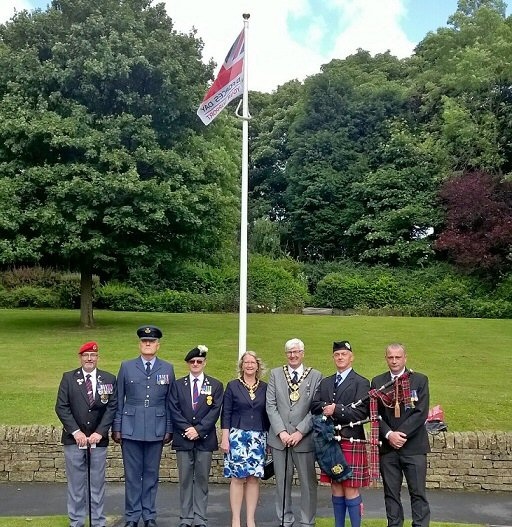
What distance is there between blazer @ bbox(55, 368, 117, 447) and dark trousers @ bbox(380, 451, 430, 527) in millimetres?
2635

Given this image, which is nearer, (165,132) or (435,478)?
(435,478)

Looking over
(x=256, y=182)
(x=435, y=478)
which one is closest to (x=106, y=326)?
(x=435, y=478)

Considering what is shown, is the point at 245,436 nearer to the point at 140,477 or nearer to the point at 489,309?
the point at 140,477

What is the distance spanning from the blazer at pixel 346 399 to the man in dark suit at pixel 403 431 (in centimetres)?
18

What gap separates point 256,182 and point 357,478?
1707 inches

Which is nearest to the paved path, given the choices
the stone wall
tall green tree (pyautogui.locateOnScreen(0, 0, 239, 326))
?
the stone wall

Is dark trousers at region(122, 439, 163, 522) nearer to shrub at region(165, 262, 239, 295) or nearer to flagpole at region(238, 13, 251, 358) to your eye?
flagpole at region(238, 13, 251, 358)

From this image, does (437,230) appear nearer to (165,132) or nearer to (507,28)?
(507,28)

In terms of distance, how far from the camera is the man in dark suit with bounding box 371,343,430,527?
6.14 m

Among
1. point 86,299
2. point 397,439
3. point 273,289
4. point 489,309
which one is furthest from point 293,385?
point 273,289

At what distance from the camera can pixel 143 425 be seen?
6488 millimetres

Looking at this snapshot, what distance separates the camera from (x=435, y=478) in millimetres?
8000

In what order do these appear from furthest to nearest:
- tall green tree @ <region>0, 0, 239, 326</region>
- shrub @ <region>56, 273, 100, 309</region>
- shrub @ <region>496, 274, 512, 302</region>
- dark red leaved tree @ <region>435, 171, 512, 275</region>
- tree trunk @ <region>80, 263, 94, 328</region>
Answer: dark red leaved tree @ <region>435, 171, 512, 275</region> → shrub @ <region>56, 273, 100, 309</region> → shrub @ <region>496, 274, 512, 302</region> → tree trunk @ <region>80, 263, 94, 328</region> → tall green tree @ <region>0, 0, 239, 326</region>

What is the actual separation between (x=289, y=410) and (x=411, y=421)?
112 centimetres
